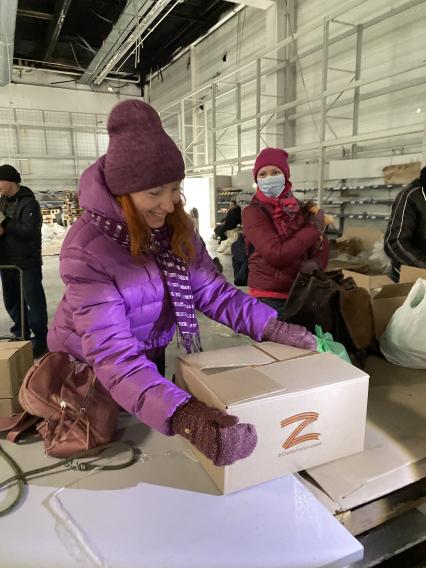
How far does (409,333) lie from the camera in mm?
1720

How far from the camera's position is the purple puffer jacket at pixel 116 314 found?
903mm

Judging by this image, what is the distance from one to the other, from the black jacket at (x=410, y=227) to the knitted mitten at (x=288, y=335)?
4.18 ft

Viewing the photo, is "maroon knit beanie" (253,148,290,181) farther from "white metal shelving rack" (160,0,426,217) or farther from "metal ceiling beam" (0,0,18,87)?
"metal ceiling beam" (0,0,18,87)

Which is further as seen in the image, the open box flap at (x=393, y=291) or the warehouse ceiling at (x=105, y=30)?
the warehouse ceiling at (x=105, y=30)

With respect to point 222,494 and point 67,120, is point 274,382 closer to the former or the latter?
point 222,494

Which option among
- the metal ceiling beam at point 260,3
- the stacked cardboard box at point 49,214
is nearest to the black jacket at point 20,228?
the metal ceiling beam at point 260,3

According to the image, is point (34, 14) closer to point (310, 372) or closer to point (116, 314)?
point (116, 314)

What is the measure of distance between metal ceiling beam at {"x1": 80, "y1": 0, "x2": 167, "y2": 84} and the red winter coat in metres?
5.63

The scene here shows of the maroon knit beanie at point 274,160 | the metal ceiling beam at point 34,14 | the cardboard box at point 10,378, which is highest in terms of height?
the metal ceiling beam at point 34,14

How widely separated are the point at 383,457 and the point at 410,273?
51.5 inches

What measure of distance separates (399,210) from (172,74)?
10640mm

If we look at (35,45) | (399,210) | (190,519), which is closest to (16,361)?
(190,519)

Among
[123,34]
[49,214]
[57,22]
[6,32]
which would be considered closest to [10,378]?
[6,32]

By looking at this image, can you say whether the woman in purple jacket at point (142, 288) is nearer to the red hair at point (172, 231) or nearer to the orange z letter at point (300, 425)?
the red hair at point (172, 231)
